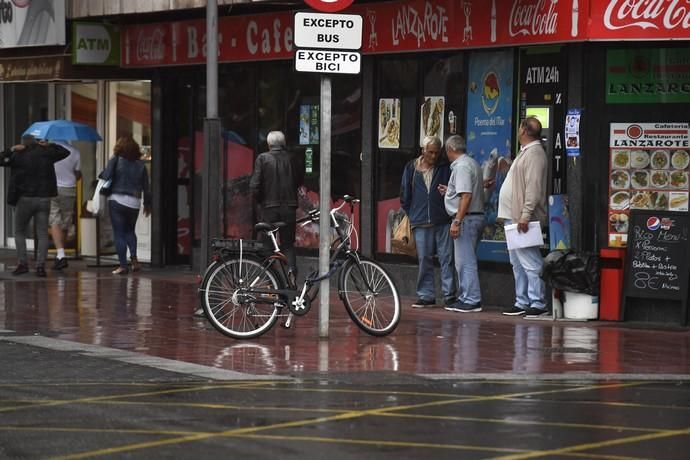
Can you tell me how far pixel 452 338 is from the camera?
13391 millimetres

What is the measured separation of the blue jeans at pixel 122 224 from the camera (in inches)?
800

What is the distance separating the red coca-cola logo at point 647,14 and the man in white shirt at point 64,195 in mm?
9242

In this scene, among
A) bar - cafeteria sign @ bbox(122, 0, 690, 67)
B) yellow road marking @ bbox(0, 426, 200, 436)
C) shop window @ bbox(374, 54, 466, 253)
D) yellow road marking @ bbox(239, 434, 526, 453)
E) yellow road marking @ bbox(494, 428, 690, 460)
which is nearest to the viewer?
yellow road marking @ bbox(494, 428, 690, 460)

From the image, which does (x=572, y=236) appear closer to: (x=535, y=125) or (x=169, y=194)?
(x=535, y=125)

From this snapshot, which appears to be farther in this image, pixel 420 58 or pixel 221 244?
pixel 420 58

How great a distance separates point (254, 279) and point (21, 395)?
3652 millimetres

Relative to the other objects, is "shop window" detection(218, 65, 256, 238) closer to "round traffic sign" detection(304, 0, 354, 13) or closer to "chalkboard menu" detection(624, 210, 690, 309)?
"chalkboard menu" detection(624, 210, 690, 309)

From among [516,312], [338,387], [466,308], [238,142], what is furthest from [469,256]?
[338,387]

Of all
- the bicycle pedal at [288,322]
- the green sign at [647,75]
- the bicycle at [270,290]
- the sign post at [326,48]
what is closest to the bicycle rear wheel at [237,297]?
the bicycle at [270,290]

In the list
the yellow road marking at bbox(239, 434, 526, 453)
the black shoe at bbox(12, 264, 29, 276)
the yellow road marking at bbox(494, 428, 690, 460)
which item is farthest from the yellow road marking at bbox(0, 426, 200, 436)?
the black shoe at bbox(12, 264, 29, 276)

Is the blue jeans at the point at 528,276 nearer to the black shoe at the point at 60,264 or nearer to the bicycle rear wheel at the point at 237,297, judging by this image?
the bicycle rear wheel at the point at 237,297

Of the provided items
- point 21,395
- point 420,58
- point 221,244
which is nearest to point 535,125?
point 420,58

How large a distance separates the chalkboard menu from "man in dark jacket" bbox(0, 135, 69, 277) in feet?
26.8

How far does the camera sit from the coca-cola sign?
14352mm
